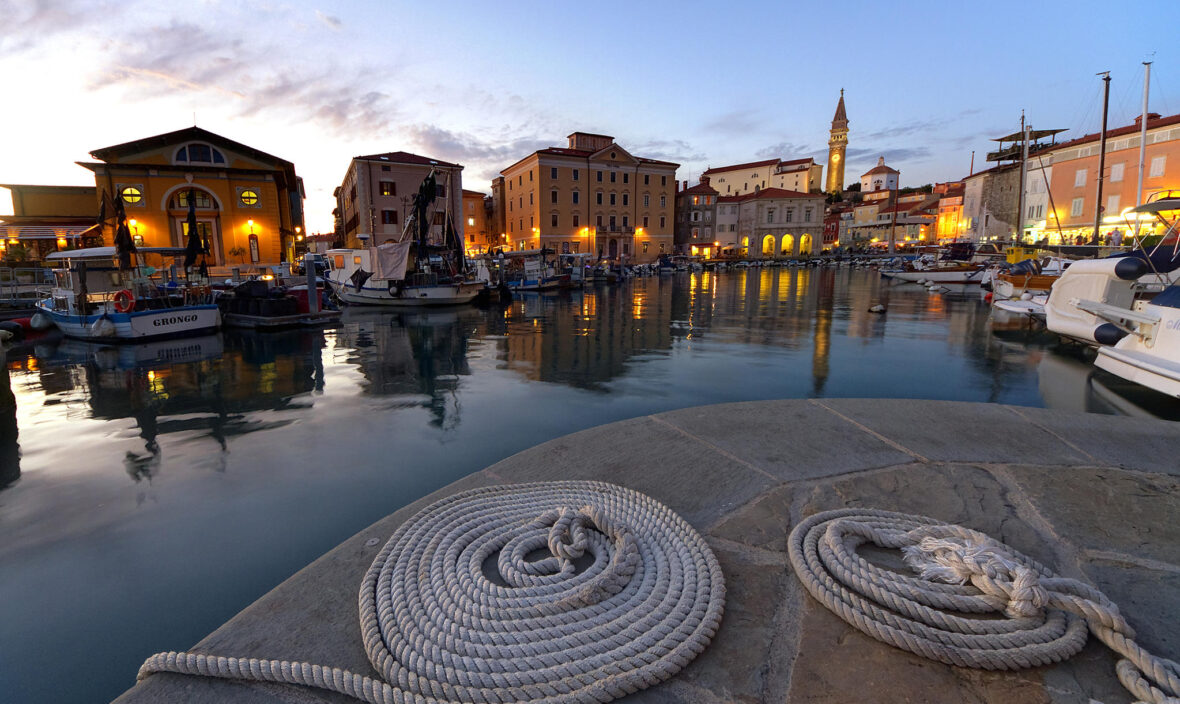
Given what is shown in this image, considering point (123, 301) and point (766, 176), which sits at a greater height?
point (766, 176)

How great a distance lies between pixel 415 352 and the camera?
12.7 meters

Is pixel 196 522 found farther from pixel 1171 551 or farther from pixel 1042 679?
pixel 1171 551

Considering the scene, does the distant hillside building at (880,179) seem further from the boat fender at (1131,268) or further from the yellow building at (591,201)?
the boat fender at (1131,268)

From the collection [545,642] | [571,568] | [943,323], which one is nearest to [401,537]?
[571,568]

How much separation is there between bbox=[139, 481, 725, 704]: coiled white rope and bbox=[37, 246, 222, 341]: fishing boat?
50.6 feet

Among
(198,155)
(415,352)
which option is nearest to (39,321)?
(415,352)

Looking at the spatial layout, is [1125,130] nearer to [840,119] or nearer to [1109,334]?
[1109,334]

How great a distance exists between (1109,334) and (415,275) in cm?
2160

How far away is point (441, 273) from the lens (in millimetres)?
24766

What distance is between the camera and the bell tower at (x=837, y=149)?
93812mm

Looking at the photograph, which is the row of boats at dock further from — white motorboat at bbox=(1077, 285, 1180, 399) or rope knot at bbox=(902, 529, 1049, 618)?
rope knot at bbox=(902, 529, 1049, 618)

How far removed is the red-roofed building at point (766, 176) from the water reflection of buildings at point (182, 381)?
8034cm

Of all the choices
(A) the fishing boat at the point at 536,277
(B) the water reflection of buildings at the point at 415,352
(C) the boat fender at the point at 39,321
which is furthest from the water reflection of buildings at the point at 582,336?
(C) the boat fender at the point at 39,321

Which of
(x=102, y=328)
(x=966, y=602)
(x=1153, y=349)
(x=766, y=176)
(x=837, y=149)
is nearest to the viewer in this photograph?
(x=966, y=602)
